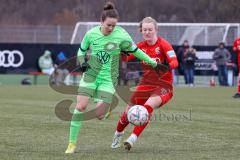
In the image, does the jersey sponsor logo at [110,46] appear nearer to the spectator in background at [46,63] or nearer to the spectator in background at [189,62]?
the spectator in background at [189,62]

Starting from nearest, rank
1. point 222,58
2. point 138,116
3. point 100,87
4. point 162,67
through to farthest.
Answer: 1. point 138,116
2. point 100,87
3. point 162,67
4. point 222,58

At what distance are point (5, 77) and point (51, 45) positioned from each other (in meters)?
2.82

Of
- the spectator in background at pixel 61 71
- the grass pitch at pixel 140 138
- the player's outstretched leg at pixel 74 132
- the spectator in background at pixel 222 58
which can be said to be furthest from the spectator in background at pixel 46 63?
the player's outstretched leg at pixel 74 132

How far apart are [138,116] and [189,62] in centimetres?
2113

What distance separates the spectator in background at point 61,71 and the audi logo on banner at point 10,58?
5.24 ft

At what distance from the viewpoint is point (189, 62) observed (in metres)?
30.4

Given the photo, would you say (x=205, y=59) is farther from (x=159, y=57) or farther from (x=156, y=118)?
(x=159, y=57)

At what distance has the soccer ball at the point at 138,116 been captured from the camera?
946 cm

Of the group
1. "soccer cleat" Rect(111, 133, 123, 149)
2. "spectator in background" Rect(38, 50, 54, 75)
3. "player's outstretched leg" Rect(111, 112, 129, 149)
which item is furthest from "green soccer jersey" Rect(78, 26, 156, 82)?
"spectator in background" Rect(38, 50, 54, 75)

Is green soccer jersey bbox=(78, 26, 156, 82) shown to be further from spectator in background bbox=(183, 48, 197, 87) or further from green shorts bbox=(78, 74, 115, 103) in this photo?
spectator in background bbox=(183, 48, 197, 87)

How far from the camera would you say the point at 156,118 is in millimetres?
14805

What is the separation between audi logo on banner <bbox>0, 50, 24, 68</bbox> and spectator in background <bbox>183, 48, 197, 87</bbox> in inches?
274

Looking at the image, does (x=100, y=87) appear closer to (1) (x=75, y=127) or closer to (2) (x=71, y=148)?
(1) (x=75, y=127)

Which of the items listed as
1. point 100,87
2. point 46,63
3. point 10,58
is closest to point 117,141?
point 100,87
